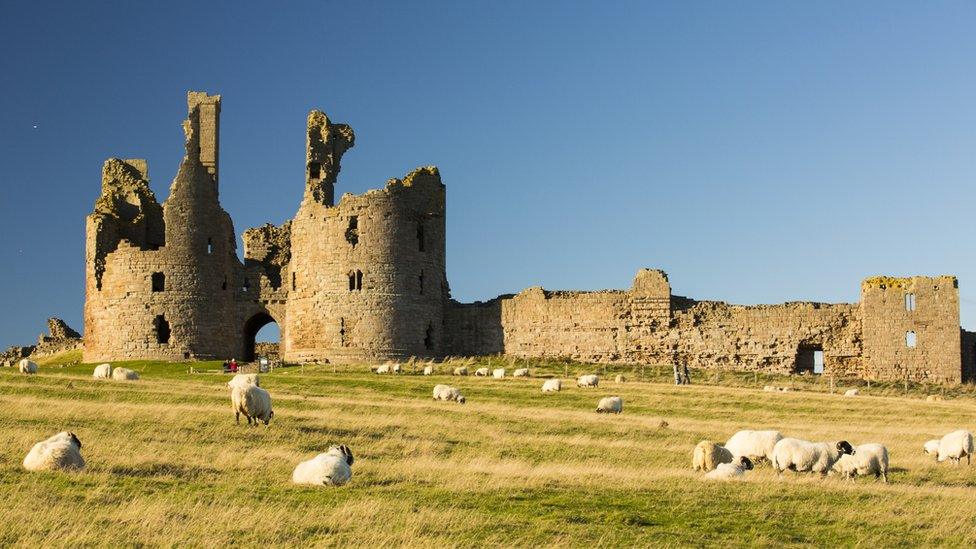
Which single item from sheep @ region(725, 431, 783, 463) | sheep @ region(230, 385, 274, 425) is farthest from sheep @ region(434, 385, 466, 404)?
sheep @ region(725, 431, 783, 463)

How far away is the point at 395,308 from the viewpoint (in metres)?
52.7

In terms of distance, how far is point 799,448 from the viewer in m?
20.8

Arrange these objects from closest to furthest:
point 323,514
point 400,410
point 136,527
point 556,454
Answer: point 136,527 < point 323,514 < point 556,454 < point 400,410

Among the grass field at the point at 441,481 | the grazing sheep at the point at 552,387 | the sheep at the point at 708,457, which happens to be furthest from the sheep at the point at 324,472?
the grazing sheep at the point at 552,387

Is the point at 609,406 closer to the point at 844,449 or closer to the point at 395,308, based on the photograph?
the point at 844,449

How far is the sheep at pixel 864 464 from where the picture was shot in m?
20.8

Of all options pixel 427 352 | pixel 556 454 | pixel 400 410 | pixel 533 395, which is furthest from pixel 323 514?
pixel 427 352

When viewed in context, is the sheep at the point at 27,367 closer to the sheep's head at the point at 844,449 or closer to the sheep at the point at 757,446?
the sheep at the point at 757,446

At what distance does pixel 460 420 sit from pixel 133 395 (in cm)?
921

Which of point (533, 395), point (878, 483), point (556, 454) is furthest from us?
point (533, 395)

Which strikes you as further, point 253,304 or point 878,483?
point 253,304

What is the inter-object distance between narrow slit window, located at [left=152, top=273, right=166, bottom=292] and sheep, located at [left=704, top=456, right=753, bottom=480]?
1488 inches

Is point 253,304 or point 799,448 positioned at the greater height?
point 253,304

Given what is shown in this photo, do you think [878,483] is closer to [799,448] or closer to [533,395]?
[799,448]
